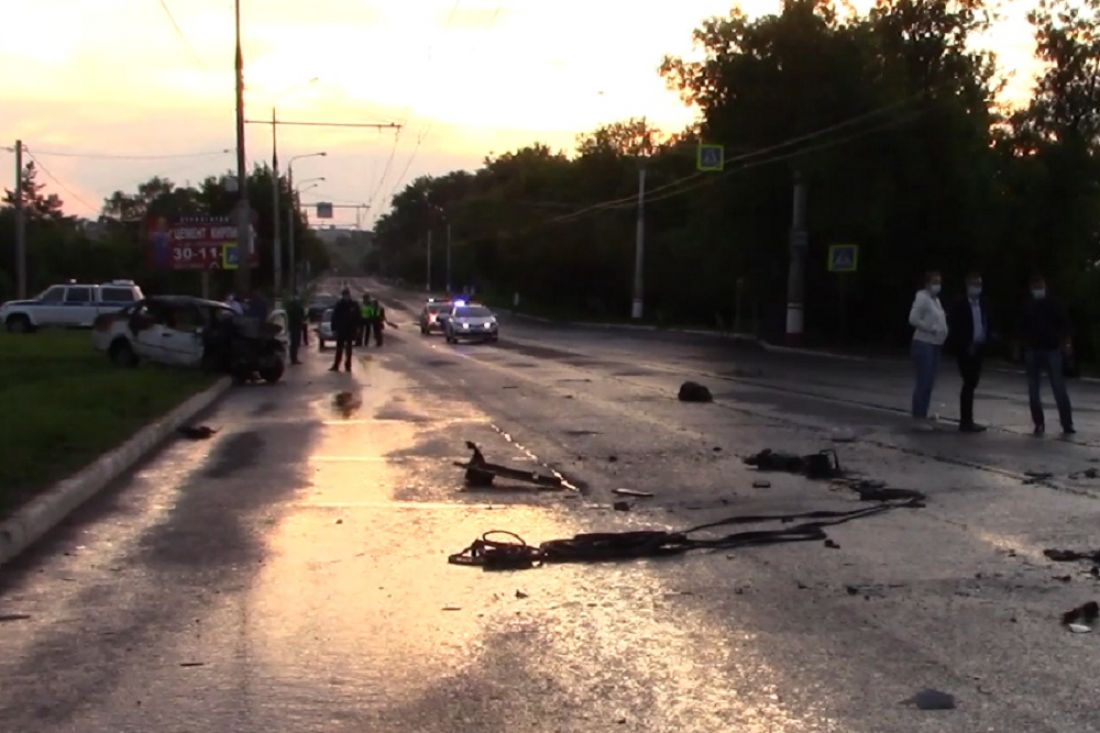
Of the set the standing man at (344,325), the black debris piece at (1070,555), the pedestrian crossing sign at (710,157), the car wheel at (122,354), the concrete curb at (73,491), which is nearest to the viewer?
the black debris piece at (1070,555)

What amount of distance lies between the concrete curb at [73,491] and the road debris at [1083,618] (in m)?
6.38

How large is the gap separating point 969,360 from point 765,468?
5.01m

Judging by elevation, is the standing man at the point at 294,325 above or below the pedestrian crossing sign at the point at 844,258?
below

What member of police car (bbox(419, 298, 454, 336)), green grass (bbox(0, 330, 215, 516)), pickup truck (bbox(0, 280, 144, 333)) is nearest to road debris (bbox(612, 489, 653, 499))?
green grass (bbox(0, 330, 215, 516))

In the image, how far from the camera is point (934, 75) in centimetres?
5325

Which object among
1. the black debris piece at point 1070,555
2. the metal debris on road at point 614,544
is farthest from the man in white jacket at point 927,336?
the black debris piece at point 1070,555

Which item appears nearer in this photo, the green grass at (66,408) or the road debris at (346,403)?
the green grass at (66,408)

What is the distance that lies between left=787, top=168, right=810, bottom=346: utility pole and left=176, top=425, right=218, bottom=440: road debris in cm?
3227

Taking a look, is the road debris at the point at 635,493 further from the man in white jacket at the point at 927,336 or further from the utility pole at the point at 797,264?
the utility pole at the point at 797,264

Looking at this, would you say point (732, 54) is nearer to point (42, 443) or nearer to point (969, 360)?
point (969, 360)

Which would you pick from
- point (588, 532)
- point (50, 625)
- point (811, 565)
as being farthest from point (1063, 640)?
point (50, 625)

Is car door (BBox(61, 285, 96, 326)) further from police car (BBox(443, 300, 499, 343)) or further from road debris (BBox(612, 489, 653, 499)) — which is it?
road debris (BBox(612, 489, 653, 499))

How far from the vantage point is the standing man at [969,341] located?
17.8m

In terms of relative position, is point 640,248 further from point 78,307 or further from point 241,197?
point 241,197
